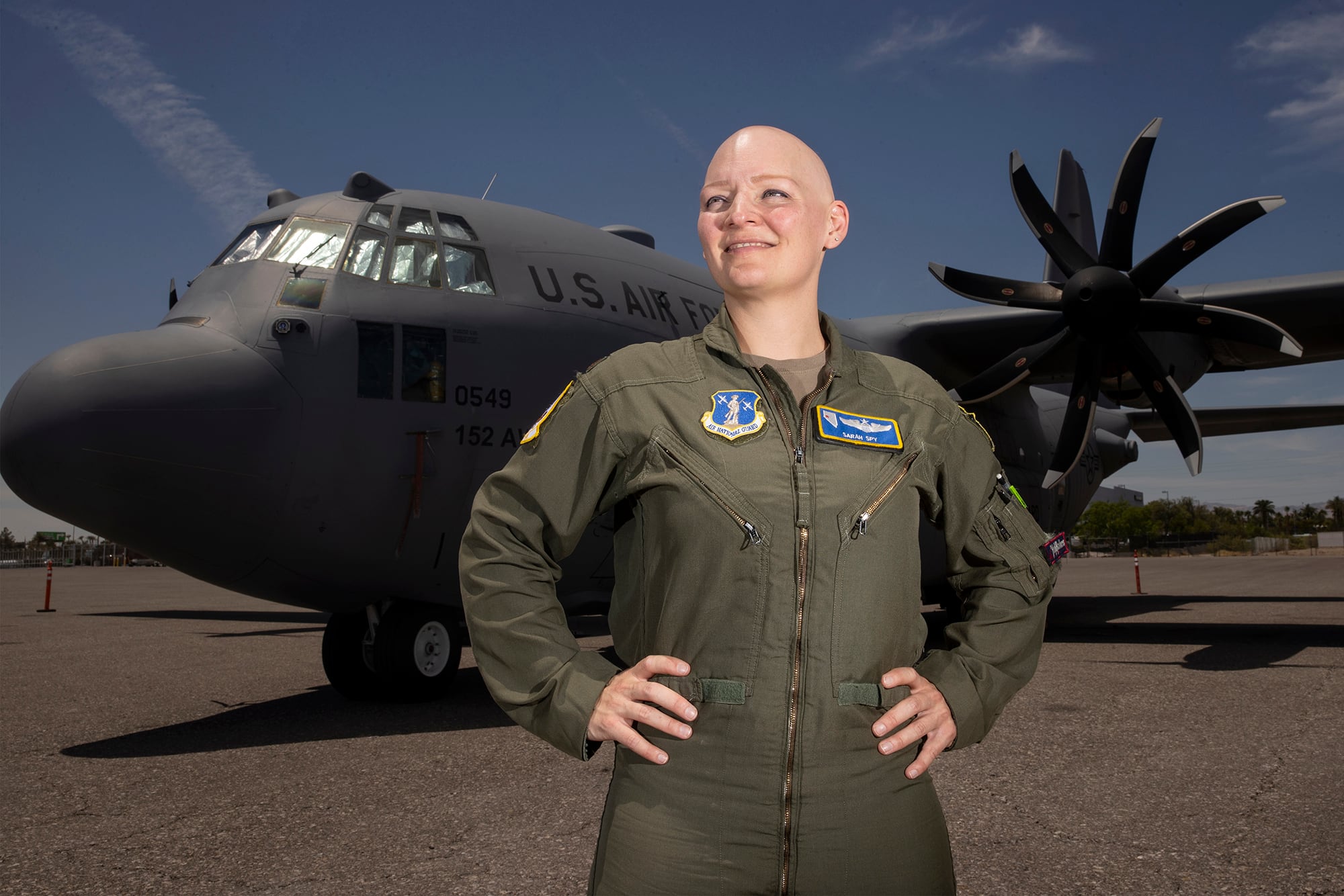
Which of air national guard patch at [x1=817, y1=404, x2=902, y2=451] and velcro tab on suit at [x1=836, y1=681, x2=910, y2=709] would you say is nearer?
velcro tab on suit at [x1=836, y1=681, x2=910, y2=709]

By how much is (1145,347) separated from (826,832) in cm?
1127

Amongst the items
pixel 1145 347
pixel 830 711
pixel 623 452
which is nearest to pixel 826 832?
pixel 830 711

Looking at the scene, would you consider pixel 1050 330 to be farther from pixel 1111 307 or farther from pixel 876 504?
pixel 876 504

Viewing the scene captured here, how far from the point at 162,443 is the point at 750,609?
227 inches

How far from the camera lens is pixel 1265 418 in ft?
57.5

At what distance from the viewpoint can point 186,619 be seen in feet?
62.1

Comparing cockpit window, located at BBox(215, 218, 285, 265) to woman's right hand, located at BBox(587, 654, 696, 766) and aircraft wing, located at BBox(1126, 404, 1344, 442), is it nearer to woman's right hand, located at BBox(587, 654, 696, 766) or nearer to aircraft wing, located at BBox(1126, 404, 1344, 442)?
woman's right hand, located at BBox(587, 654, 696, 766)

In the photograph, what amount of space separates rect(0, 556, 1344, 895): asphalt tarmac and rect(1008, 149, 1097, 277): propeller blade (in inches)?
198

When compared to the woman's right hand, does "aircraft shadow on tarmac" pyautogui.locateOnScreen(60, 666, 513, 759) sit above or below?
below

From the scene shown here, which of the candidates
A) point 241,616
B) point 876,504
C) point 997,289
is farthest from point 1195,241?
point 241,616

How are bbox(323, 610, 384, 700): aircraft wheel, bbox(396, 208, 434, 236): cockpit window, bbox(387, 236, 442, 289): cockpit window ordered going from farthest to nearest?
bbox(323, 610, 384, 700): aircraft wheel < bbox(396, 208, 434, 236): cockpit window < bbox(387, 236, 442, 289): cockpit window

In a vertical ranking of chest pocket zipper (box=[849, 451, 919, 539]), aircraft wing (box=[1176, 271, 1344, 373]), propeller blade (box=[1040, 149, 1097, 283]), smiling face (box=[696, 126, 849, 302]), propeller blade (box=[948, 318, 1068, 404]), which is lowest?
chest pocket zipper (box=[849, 451, 919, 539])

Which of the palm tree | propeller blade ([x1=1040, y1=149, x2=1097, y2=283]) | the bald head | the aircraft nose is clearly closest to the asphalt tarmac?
the aircraft nose

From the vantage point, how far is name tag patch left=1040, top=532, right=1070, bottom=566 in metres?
2.11
